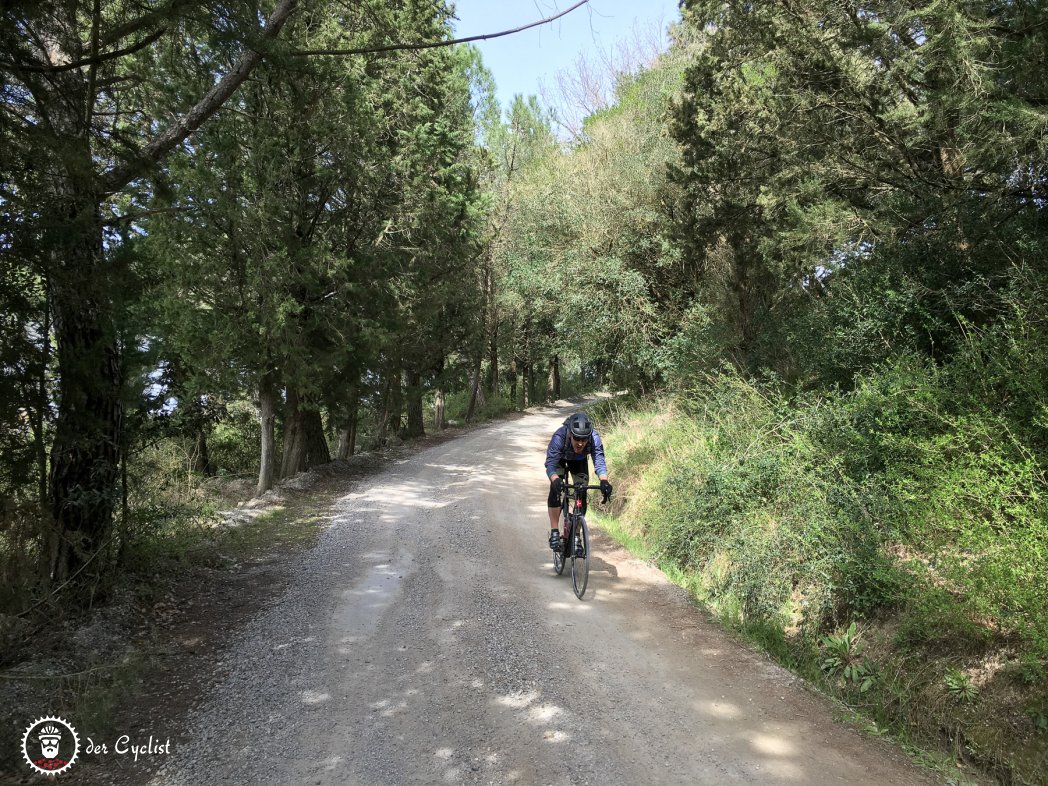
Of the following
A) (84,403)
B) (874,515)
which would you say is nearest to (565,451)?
(874,515)

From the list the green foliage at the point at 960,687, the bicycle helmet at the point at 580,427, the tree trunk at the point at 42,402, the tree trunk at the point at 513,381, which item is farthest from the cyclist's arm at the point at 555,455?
the tree trunk at the point at 513,381

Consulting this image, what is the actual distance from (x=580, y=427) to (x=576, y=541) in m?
1.31

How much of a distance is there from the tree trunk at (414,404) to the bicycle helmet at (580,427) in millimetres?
14266

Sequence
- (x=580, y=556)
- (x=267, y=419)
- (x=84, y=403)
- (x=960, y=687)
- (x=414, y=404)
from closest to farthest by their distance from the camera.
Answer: (x=960, y=687) < (x=84, y=403) < (x=580, y=556) < (x=267, y=419) < (x=414, y=404)

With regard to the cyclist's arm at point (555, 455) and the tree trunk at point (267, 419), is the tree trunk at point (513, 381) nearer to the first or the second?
the tree trunk at point (267, 419)

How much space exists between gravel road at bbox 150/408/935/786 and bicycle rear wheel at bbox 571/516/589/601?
0.17 meters

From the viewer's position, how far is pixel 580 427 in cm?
655

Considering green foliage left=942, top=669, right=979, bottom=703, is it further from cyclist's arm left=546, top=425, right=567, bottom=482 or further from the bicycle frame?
cyclist's arm left=546, top=425, right=567, bottom=482

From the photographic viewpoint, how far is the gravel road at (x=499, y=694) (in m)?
3.45

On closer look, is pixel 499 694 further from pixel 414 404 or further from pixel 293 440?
pixel 414 404

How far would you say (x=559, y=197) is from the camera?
2052cm

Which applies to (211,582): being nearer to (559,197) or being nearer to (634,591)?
(634,591)

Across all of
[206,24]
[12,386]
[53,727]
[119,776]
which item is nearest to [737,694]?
[119,776]

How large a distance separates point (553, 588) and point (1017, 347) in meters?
5.25
